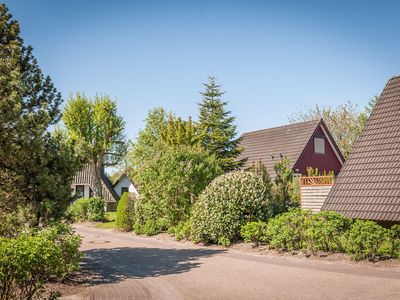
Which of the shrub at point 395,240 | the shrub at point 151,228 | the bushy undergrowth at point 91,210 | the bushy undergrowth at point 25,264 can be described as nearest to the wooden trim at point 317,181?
the shrub at point 151,228

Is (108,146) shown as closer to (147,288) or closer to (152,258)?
(152,258)

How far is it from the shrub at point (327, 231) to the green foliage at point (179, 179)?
8.72m

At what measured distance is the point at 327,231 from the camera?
13.1 metres

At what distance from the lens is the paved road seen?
894 cm

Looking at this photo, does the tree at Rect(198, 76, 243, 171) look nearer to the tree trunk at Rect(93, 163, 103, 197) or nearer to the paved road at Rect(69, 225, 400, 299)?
the paved road at Rect(69, 225, 400, 299)

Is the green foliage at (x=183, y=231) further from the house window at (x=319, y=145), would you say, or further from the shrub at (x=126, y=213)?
the house window at (x=319, y=145)

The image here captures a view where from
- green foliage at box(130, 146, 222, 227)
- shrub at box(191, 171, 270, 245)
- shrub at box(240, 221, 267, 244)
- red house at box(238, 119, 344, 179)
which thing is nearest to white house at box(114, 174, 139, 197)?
red house at box(238, 119, 344, 179)

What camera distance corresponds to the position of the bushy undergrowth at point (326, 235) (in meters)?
12.1

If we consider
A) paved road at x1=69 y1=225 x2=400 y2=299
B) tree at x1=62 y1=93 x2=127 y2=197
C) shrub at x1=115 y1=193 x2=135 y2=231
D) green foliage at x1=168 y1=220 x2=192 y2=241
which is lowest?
paved road at x1=69 y1=225 x2=400 y2=299

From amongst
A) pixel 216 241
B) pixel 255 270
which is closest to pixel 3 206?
pixel 255 270

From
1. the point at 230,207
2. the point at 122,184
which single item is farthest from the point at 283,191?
the point at 122,184

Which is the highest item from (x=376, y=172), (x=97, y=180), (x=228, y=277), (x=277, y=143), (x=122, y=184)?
(x=277, y=143)

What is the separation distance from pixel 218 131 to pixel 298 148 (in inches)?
Answer: 394

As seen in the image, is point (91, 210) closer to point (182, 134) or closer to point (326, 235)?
point (182, 134)
